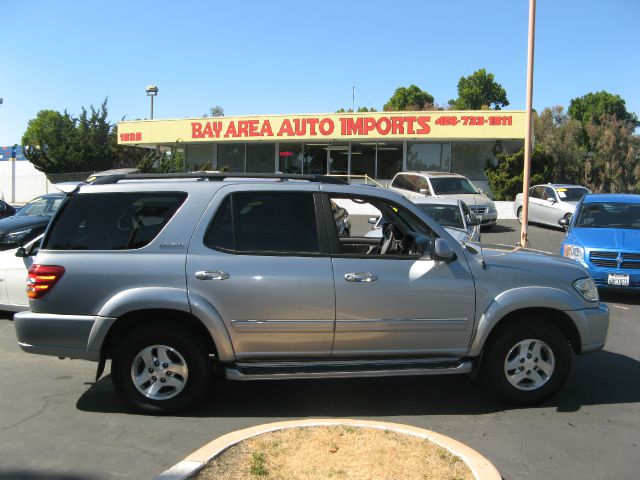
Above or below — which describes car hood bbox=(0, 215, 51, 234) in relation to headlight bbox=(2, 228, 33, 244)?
above

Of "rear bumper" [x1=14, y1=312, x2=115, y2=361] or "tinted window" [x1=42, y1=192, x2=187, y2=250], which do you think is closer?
"rear bumper" [x1=14, y1=312, x2=115, y2=361]

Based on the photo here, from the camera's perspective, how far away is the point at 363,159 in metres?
30.0

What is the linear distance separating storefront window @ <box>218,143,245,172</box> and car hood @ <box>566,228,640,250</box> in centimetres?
2438

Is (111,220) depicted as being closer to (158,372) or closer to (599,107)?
(158,372)

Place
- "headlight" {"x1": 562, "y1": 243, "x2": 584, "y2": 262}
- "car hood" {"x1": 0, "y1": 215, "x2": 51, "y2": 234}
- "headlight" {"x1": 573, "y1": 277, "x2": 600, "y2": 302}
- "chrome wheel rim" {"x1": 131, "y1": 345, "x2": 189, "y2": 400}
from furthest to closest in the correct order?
"car hood" {"x1": 0, "y1": 215, "x2": 51, "y2": 234} < "headlight" {"x1": 562, "y1": 243, "x2": 584, "y2": 262} < "headlight" {"x1": 573, "y1": 277, "x2": 600, "y2": 302} < "chrome wheel rim" {"x1": 131, "y1": 345, "x2": 189, "y2": 400}

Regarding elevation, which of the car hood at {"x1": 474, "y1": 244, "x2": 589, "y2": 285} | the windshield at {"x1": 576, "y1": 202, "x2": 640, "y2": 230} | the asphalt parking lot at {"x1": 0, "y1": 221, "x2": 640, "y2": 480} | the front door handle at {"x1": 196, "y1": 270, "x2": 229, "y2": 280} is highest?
the windshield at {"x1": 576, "y1": 202, "x2": 640, "y2": 230}

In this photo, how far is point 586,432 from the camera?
459 centimetres

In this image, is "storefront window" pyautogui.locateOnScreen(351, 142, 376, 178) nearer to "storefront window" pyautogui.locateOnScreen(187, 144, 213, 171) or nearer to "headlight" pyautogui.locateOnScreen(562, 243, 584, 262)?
"storefront window" pyautogui.locateOnScreen(187, 144, 213, 171)

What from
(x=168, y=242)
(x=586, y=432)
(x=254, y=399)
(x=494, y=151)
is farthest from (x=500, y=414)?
(x=494, y=151)

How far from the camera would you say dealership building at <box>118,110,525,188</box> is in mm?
26531

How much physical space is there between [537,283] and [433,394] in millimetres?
1412

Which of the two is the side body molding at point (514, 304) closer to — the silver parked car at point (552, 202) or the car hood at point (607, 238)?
the car hood at point (607, 238)

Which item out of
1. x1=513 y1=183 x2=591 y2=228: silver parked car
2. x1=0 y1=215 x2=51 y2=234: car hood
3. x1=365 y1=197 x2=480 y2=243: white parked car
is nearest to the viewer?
x1=0 y1=215 x2=51 y2=234: car hood

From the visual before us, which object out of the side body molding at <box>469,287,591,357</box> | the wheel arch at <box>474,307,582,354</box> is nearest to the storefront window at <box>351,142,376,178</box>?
the wheel arch at <box>474,307,582,354</box>
